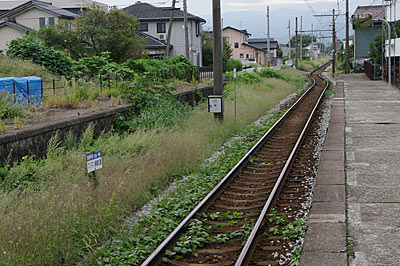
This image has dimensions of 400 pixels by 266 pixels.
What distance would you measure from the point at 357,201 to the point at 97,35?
991 inches

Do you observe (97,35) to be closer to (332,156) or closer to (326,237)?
(332,156)

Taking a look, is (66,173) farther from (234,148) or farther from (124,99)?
(124,99)

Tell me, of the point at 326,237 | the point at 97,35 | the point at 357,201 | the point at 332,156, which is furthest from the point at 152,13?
the point at 326,237

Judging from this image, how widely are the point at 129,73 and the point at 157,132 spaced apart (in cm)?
787

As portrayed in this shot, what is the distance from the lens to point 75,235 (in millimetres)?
6645

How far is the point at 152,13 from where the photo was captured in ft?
197

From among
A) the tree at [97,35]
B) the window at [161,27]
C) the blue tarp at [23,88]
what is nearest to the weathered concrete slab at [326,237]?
the blue tarp at [23,88]

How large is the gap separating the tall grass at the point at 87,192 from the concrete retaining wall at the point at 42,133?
10.6 inches

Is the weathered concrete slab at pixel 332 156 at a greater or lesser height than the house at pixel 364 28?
lesser

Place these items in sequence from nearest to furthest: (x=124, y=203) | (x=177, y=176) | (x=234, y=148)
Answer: (x=124, y=203)
(x=177, y=176)
(x=234, y=148)

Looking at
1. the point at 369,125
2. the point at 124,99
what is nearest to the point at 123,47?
Answer: the point at 124,99

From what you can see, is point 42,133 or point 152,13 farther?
point 152,13

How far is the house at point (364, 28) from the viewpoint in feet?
207

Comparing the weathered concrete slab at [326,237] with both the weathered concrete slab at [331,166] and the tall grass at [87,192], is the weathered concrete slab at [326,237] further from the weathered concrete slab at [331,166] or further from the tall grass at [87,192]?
the weathered concrete slab at [331,166]
